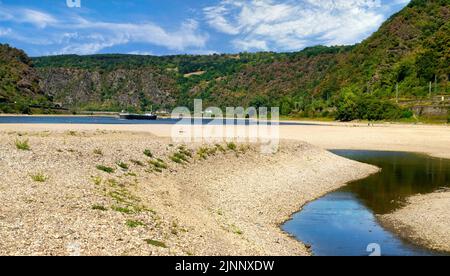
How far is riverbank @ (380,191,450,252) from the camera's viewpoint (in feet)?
66.6

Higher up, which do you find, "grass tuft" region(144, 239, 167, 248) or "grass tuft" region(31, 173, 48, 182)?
"grass tuft" region(31, 173, 48, 182)

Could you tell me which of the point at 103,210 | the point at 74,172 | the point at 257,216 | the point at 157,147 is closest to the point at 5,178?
the point at 74,172

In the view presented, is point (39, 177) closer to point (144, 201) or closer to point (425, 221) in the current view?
point (144, 201)

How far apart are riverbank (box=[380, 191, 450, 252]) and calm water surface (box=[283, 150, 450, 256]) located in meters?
0.68

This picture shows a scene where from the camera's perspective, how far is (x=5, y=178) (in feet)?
66.8

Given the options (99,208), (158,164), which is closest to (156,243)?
(99,208)

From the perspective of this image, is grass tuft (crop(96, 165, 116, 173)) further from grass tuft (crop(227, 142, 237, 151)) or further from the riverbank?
grass tuft (crop(227, 142, 237, 151))

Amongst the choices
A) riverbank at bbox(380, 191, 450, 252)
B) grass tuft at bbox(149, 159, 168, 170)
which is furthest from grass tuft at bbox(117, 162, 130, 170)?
riverbank at bbox(380, 191, 450, 252)

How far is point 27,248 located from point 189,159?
22762 mm

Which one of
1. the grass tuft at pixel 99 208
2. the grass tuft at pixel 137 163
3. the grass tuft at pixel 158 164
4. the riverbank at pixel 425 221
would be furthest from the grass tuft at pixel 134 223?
the grass tuft at pixel 158 164

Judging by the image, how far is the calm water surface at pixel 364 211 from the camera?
64.5ft

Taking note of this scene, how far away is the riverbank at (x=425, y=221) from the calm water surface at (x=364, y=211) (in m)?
0.68

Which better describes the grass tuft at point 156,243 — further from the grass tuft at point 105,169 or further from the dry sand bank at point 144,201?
the grass tuft at point 105,169
